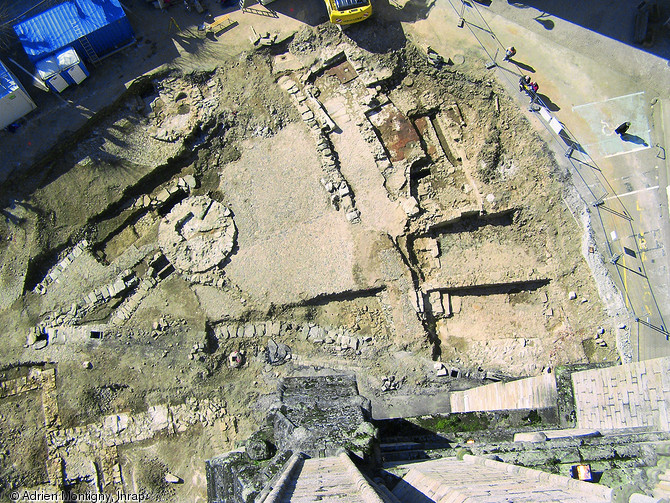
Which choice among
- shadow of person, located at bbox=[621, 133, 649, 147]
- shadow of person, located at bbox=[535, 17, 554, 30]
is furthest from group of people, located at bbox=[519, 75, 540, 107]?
shadow of person, located at bbox=[621, 133, 649, 147]

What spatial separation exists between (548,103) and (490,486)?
35.9 ft

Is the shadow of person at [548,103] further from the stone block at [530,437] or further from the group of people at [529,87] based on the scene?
the stone block at [530,437]

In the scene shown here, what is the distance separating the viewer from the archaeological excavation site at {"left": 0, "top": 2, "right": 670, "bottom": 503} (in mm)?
13016

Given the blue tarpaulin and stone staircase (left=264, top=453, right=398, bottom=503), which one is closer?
stone staircase (left=264, top=453, right=398, bottom=503)

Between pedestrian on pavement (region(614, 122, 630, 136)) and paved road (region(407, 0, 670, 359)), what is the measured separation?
0.18 metres

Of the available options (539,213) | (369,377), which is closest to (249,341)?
(369,377)

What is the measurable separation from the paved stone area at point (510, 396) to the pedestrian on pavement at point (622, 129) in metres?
7.04

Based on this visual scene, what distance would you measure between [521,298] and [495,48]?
740cm

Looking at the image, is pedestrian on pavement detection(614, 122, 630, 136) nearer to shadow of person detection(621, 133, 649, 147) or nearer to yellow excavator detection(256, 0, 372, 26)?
shadow of person detection(621, 133, 649, 147)

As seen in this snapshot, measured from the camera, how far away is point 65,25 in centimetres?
1412

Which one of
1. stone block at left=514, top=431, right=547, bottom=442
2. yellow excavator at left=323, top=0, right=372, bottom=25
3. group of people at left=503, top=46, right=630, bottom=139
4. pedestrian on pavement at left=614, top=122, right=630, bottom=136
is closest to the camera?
stone block at left=514, top=431, right=547, bottom=442

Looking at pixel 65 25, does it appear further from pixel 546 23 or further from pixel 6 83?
pixel 546 23

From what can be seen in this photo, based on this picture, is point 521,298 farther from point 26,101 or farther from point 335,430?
point 26,101

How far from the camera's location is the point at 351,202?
13.9 metres
